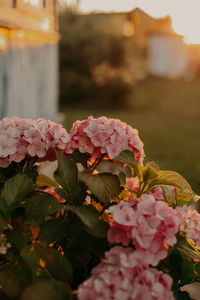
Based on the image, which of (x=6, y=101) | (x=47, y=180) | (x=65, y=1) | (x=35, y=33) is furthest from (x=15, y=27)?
(x=65, y=1)

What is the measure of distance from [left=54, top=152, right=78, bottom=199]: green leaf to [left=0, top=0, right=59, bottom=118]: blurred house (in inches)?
92.3

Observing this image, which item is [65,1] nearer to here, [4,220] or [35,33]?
[35,33]

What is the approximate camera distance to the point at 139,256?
33.2 inches

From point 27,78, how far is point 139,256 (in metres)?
4.19

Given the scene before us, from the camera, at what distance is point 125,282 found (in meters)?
0.80

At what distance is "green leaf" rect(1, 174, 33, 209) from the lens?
984mm

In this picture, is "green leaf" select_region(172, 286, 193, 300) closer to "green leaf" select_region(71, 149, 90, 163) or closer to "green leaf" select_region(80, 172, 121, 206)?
"green leaf" select_region(80, 172, 121, 206)

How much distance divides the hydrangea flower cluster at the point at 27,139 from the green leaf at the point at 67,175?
7 cm

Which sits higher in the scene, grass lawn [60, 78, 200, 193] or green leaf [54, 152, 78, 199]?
green leaf [54, 152, 78, 199]

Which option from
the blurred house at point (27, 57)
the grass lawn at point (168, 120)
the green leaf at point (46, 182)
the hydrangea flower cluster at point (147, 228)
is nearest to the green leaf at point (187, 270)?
the hydrangea flower cluster at point (147, 228)

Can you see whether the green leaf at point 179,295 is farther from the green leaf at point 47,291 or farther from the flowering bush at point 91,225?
the green leaf at point 47,291

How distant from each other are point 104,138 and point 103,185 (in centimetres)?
15

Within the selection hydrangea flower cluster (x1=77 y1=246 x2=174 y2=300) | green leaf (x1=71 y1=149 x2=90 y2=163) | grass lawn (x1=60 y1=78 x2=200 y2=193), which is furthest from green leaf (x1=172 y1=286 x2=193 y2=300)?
grass lawn (x1=60 y1=78 x2=200 y2=193)

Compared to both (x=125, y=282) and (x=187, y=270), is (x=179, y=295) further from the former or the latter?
(x=125, y=282)
